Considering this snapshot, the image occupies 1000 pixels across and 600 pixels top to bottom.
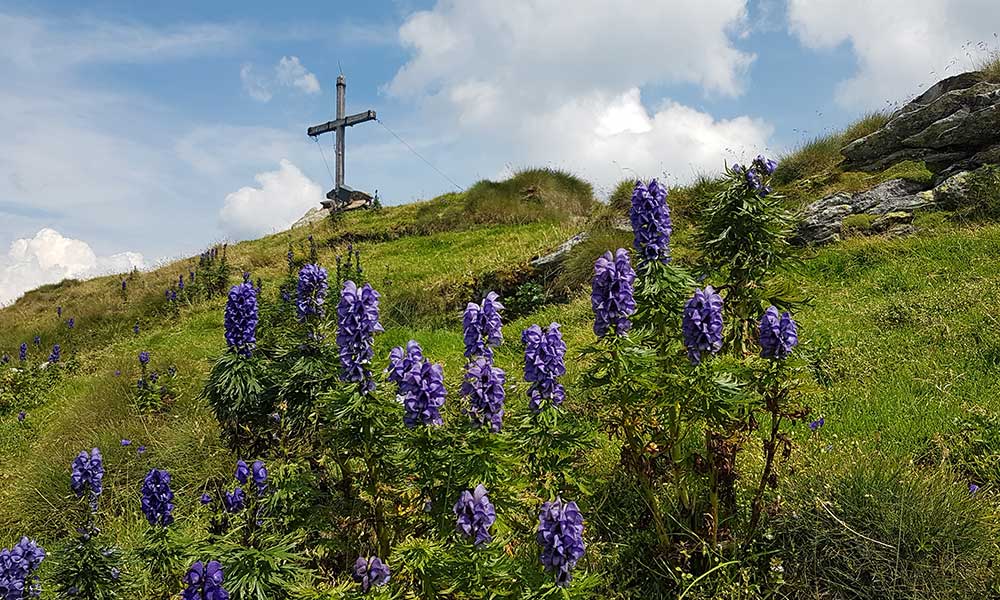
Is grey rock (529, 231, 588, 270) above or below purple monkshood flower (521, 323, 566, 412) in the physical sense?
above

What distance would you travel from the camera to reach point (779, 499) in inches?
133

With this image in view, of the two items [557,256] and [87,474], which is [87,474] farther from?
[557,256]

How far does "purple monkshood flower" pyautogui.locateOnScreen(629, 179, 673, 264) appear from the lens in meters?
3.08

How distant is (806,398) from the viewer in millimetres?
4699

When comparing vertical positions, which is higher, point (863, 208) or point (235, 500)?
point (863, 208)

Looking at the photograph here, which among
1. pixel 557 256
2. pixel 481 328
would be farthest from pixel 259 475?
pixel 557 256

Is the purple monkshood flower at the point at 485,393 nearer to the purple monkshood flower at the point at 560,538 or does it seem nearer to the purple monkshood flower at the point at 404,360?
the purple monkshood flower at the point at 404,360

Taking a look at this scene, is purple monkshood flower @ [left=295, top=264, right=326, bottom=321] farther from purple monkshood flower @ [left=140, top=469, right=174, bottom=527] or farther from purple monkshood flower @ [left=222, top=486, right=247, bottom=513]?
purple monkshood flower @ [left=140, top=469, right=174, bottom=527]

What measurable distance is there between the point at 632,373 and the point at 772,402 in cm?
75

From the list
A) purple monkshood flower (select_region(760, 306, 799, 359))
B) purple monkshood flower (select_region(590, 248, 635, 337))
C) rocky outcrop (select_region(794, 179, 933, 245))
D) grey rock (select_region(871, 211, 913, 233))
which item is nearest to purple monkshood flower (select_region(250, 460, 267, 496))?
purple monkshood flower (select_region(590, 248, 635, 337))

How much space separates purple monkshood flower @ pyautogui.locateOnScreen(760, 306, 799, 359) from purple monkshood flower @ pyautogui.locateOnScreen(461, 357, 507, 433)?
3.88 feet

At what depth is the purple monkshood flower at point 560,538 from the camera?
220 cm

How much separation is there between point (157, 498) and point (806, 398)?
14.2ft

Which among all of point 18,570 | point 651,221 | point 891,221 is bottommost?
point 18,570
